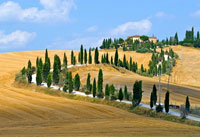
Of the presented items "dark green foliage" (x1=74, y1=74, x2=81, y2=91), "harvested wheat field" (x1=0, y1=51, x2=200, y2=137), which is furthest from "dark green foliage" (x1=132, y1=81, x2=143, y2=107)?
"dark green foliage" (x1=74, y1=74, x2=81, y2=91)

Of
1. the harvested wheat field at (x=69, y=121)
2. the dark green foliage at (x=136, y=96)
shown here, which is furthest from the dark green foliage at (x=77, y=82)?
the dark green foliage at (x=136, y=96)

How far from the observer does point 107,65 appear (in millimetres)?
132375

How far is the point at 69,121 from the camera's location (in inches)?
1929

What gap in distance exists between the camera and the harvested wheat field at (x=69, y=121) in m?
39.8

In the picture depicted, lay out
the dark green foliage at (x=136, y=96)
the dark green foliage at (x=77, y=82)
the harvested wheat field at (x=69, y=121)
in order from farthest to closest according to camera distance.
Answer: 1. the dark green foliage at (x=77, y=82)
2. the dark green foliage at (x=136, y=96)
3. the harvested wheat field at (x=69, y=121)

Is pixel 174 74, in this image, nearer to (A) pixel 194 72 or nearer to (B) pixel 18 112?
(A) pixel 194 72

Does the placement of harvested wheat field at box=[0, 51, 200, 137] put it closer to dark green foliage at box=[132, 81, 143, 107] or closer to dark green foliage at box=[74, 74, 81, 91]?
dark green foliage at box=[132, 81, 143, 107]

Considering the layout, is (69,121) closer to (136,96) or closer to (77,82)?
(136,96)

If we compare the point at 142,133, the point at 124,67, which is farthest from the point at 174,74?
the point at 142,133

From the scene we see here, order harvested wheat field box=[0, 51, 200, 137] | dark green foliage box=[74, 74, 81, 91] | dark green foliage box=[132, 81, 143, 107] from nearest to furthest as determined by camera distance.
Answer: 1. harvested wheat field box=[0, 51, 200, 137]
2. dark green foliage box=[132, 81, 143, 107]
3. dark green foliage box=[74, 74, 81, 91]

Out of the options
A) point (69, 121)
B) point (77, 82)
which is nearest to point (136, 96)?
point (69, 121)

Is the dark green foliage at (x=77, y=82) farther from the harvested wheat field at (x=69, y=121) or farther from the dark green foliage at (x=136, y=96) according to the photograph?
the dark green foliage at (x=136, y=96)

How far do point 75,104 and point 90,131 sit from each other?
81.6ft

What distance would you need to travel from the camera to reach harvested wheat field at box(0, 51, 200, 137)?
3975cm
